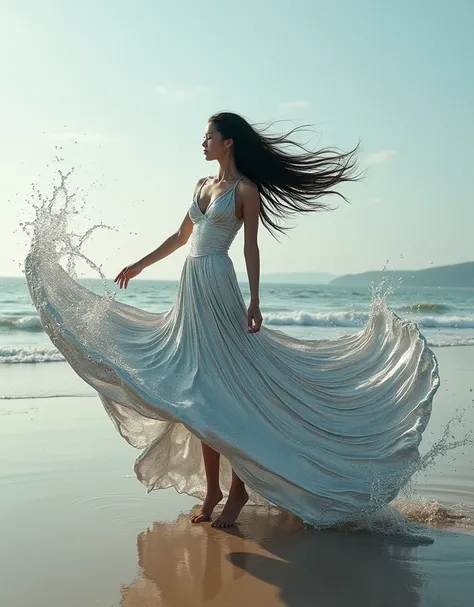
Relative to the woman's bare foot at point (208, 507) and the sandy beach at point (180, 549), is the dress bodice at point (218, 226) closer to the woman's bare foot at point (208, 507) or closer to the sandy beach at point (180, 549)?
the woman's bare foot at point (208, 507)

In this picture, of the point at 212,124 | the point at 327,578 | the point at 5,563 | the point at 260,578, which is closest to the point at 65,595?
the point at 5,563

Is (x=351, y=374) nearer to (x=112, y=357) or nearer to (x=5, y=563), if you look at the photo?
(x=112, y=357)

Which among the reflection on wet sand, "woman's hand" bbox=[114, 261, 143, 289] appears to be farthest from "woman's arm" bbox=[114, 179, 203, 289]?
the reflection on wet sand

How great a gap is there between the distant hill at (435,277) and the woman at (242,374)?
51.5 metres

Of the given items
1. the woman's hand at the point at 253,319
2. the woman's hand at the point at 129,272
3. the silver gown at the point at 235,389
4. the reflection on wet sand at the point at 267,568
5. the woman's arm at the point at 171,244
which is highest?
the woman's arm at the point at 171,244

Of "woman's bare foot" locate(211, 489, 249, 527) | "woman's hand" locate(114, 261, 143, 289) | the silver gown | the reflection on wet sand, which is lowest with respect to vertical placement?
the reflection on wet sand

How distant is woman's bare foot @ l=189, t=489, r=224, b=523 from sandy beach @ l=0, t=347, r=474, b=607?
0.06 m

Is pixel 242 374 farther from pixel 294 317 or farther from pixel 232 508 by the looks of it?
pixel 294 317

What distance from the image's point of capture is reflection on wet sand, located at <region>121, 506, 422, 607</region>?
11.8 feet

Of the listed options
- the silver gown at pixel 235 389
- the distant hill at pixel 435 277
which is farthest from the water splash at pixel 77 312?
the distant hill at pixel 435 277

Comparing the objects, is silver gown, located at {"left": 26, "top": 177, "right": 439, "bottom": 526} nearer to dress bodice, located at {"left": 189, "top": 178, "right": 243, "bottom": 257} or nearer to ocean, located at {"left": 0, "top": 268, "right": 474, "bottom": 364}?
dress bodice, located at {"left": 189, "top": 178, "right": 243, "bottom": 257}

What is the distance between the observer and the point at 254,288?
15.4ft

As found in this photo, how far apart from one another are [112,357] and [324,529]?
4.59 ft

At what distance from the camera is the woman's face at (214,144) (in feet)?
16.0
